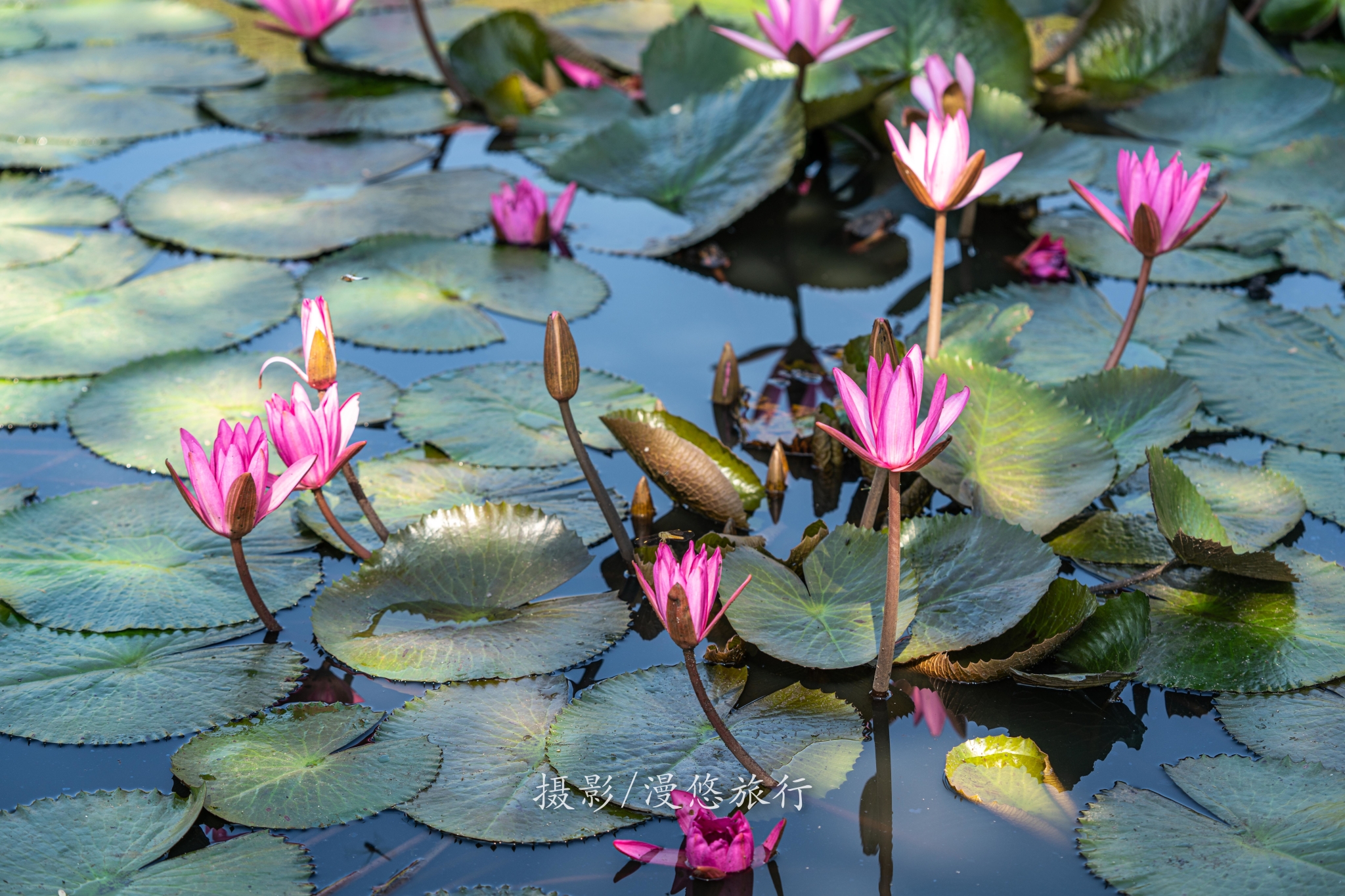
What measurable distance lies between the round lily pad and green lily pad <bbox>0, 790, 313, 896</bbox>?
328 millimetres

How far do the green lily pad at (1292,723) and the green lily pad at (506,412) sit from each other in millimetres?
1127

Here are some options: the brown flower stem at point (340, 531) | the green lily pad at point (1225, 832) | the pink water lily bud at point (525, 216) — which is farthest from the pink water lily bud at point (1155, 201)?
the pink water lily bud at point (525, 216)

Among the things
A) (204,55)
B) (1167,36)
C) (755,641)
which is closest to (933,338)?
(755,641)

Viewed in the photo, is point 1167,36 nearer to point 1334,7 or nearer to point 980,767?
point 1334,7

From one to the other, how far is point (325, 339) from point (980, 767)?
107 centimetres

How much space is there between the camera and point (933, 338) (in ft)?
6.49

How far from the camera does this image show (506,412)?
85.8 inches

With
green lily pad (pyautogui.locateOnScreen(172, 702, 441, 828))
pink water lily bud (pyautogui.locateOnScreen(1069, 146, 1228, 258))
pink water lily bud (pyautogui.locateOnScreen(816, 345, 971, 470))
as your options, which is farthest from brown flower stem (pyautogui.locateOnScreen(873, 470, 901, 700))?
pink water lily bud (pyautogui.locateOnScreen(1069, 146, 1228, 258))

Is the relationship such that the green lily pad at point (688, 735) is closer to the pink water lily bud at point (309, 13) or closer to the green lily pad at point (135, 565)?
the green lily pad at point (135, 565)

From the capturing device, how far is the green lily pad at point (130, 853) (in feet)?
4.12

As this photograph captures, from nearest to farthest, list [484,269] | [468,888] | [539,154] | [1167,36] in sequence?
1. [468,888]
2. [484,269]
3. [539,154]
4. [1167,36]

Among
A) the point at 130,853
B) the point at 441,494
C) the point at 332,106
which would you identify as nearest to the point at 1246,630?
the point at 441,494

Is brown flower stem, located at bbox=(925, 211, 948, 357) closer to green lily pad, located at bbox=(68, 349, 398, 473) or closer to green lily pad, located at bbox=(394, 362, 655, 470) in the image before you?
green lily pad, located at bbox=(394, 362, 655, 470)

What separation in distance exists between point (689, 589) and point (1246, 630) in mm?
931
